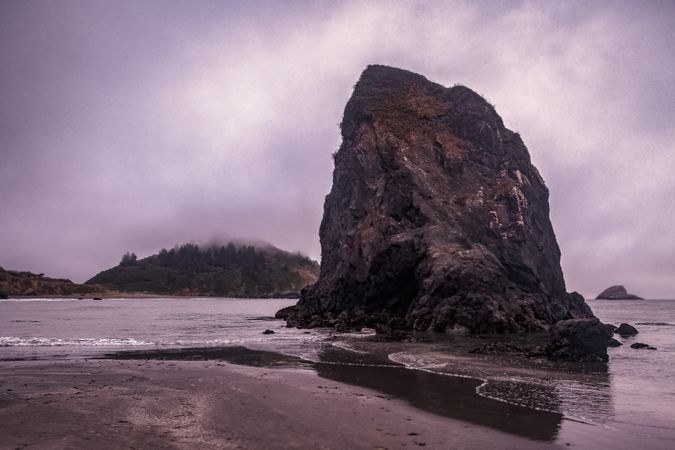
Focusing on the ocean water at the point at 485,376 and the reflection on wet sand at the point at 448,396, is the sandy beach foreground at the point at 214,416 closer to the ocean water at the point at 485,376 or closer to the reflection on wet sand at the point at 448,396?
the reflection on wet sand at the point at 448,396

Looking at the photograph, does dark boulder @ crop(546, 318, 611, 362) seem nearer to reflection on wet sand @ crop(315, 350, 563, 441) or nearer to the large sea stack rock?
reflection on wet sand @ crop(315, 350, 563, 441)

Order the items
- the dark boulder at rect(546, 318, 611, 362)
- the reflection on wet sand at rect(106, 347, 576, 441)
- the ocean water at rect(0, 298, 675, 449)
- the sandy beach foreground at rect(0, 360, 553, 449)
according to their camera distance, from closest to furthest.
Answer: the sandy beach foreground at rect(0, 360, 553, 449), the ocean water at rect(0, 298, 675, 449), the reflection on wet sand at rect(106, 347, 576, 441), the dark boulder at rect(546, 318, 611, 362)

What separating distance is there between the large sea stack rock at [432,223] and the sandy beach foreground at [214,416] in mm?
31463

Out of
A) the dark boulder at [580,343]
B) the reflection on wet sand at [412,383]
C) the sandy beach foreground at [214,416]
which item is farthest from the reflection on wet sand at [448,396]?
the dark boulder at [580,343]

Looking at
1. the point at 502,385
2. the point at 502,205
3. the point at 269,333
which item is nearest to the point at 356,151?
the point at 502,205

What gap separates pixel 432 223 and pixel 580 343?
1300 inches

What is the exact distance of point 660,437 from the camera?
34.5ft

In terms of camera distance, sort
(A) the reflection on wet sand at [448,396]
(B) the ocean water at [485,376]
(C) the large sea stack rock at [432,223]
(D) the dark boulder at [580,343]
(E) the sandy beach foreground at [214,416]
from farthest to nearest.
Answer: (C) the large sea stack rock at [432,223], (D) the dark boulder at [580,343], (B) the ocean water at [485,376], (A) the reflection on wet sand at [448,396], (E) the sandy beach foreground at [214,416]

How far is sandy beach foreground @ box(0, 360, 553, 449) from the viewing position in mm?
9508

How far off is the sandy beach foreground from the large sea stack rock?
31463 mm

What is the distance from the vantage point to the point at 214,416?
11539 millimetres

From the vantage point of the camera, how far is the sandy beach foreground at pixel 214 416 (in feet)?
31.2

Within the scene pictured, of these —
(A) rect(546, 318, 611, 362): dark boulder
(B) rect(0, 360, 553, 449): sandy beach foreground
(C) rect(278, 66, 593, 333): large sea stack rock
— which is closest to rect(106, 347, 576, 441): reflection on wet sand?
(B) rect(0, 360, 553, 449): sandy beach foreground

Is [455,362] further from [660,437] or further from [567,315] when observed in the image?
[567,315]
